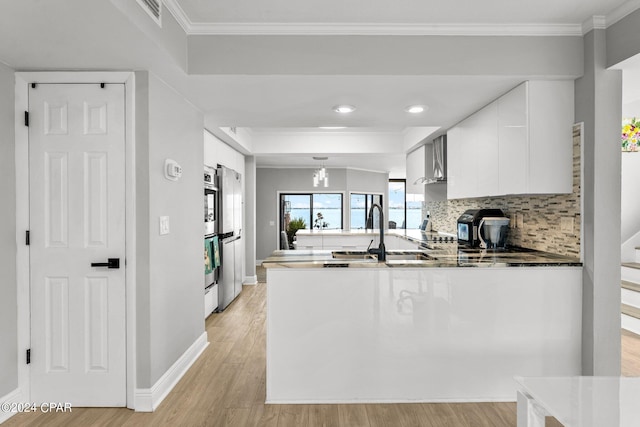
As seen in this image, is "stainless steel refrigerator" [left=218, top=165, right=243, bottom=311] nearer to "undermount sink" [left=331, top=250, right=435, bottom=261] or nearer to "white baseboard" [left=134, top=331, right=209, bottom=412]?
"white baseboard" [left=134, top=331, right=209, bottom=412]

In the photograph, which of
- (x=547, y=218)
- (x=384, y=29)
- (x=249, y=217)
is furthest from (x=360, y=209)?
(x=384, y=29)

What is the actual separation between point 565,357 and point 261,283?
16.6ft

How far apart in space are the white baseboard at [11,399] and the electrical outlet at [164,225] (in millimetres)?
1284

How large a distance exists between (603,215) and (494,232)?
3.67 ft

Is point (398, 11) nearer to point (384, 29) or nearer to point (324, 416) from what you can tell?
point (384, 29)

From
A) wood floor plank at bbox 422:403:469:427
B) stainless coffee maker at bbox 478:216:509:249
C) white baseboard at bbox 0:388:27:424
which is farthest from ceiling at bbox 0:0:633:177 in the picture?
wood floor plank at bbox 422:403:469:427

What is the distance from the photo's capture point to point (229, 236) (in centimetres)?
520

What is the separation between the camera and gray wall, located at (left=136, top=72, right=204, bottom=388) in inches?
96.9

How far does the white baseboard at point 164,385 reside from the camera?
2443mm

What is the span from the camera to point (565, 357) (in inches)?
99.5

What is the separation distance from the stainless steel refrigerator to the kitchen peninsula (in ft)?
8.48

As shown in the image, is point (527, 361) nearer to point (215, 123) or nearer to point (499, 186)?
point (499, 186)

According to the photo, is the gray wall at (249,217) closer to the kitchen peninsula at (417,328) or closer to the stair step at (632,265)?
the kitchen peninsula at (417,328)

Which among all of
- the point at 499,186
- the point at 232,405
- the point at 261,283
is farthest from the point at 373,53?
the point at 261,283
